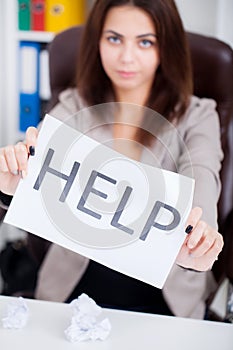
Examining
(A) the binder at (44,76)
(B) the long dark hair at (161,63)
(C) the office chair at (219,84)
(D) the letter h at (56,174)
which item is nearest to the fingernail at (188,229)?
(D) the letter h at (56,174)

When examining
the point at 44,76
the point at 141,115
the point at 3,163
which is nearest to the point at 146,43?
the point at 141,115

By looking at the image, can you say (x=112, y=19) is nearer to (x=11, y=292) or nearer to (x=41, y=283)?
(x=41, y=283)

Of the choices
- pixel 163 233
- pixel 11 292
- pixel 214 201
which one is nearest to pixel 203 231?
pixel 163 233

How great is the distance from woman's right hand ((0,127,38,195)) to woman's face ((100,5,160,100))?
265 mm

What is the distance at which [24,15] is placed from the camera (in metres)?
1.72

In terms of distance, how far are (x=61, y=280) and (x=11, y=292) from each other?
1.71 feet

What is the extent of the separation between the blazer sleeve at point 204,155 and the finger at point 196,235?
0.26 feet

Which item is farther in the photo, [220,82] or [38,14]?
[38,14]

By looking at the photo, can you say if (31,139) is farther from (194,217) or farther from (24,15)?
(24,15)

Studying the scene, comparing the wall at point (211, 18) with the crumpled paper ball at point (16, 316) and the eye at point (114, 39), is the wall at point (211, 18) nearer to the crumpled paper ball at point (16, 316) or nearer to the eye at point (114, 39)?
the eye at point (114, 39)

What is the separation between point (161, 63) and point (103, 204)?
37cm

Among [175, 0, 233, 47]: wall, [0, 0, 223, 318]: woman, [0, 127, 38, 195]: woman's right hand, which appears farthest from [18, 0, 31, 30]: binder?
[0, 127, 38, 195]: woman's right hand

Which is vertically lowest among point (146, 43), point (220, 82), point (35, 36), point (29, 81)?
point (29, 81)

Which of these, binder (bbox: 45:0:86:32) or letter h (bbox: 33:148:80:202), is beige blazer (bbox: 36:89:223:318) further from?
binder (bbox: 45:0:86:32)
